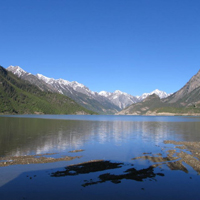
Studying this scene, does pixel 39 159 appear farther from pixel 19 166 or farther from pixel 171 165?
pixel 171 165

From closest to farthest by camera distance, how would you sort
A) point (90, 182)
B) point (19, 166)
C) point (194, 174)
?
1. point (90, 182)
2. point (194, 174)
3. point (19, 166)

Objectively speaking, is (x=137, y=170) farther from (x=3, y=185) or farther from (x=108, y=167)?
(x=3, y=185)

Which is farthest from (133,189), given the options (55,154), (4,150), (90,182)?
(4,150)

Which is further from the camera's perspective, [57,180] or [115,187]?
[57,180]

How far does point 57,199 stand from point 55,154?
854 inches

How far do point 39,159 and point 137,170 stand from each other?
1702 cm

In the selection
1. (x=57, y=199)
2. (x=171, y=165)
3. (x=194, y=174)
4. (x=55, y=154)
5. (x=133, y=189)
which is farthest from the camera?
(x=55, y=154)

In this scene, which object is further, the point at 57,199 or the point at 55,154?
the point at 55,154

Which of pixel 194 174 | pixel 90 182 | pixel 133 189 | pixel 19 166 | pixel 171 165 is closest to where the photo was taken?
pixel 133 189

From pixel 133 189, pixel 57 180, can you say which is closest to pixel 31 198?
pixel 57 180

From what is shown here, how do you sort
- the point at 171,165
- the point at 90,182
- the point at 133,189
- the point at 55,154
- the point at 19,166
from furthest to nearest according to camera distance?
1. the point at 55,154
2. the point at 171,165
3. the point at 19,166
4. the point at 90,182
5. the point at 133,189

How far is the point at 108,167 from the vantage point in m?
32.7

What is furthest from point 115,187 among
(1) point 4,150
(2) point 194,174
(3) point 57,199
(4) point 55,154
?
(1) point 4,150

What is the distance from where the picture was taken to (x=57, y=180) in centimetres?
2639
